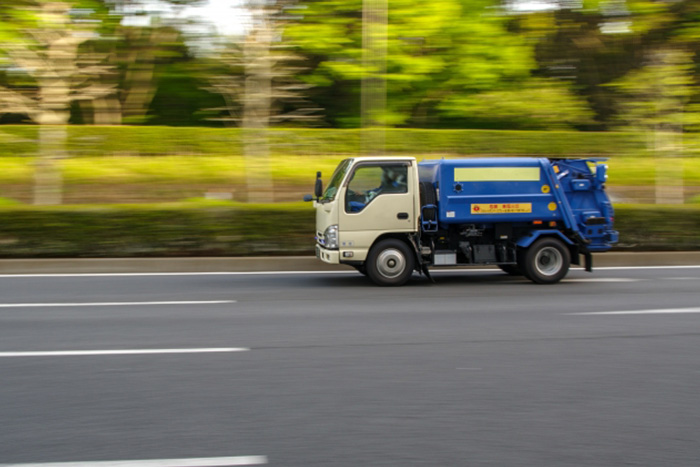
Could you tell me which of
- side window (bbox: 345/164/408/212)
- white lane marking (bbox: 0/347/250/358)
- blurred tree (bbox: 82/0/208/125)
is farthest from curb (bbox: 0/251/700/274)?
blurred tree (bbox: 82/0/208/125)

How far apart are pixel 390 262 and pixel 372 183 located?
119cm

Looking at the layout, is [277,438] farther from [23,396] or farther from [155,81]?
[155,81]

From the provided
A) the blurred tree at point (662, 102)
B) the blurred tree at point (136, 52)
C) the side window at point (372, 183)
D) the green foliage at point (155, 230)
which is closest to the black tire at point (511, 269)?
the side window at point (372, 183)

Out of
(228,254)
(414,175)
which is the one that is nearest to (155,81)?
(228,254)

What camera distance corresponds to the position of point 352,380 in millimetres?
5719

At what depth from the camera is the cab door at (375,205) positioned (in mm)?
10812

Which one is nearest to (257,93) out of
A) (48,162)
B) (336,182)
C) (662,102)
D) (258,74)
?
(258,74)

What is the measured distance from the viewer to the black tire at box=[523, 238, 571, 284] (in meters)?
11.2

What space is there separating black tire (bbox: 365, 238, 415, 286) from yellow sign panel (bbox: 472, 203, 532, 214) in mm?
1179

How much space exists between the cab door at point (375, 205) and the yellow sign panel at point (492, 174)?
0.74 meters

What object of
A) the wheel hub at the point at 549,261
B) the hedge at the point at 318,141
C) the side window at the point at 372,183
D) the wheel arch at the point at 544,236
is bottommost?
the wheel hub at the point at 549,261

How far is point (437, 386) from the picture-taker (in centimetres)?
554

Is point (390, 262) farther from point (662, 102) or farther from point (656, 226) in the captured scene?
point (662, 102)

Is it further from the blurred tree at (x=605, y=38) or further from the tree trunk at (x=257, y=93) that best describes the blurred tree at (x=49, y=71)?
the blurred tree at (x=605, y=38)
